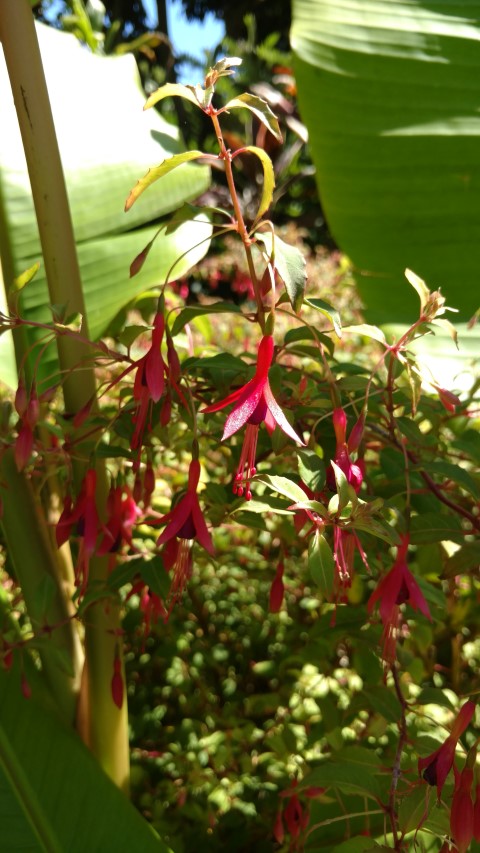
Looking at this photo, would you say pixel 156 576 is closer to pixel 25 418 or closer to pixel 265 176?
pixel 25 418

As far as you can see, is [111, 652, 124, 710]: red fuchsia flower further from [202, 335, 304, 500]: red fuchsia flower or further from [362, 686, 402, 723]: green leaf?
[202, 335, 304, 500]: red fuchsia flower

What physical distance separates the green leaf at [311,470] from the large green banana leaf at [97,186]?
36cm

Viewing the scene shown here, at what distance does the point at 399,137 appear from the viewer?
2.86 ft

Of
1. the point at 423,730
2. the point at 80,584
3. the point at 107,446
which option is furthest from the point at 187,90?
the point at 423,730

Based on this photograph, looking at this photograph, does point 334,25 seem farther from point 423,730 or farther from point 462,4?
point 423,730

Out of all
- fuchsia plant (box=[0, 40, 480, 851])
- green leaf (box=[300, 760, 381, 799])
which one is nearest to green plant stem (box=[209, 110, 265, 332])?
fuchsia plant (box=[0, 40, 480, 851])

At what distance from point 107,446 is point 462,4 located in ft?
2.39

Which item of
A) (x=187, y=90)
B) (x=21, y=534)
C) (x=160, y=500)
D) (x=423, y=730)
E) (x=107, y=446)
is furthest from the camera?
(x=160, y=500)

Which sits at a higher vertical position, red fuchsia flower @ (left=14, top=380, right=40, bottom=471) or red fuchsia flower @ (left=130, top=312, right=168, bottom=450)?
red fuchsia flower @ (left=130, top=312, right=168, bottom=450)

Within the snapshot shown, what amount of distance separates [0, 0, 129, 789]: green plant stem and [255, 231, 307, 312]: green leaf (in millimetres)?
181

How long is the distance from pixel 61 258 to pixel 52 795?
479 millimetres

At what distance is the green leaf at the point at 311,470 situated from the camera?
46cm

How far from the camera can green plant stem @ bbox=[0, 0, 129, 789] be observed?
0.60 m

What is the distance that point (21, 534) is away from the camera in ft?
2.41
